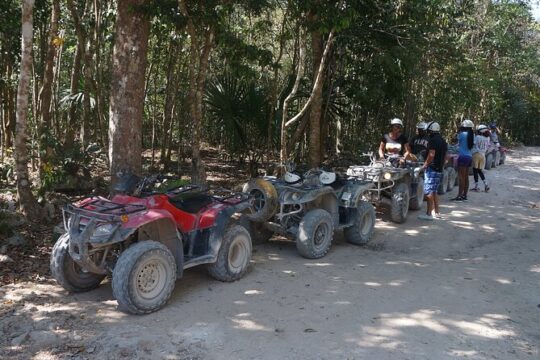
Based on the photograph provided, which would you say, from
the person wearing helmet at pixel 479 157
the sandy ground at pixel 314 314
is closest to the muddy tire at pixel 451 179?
the person wearing helmet at pixel 479 157

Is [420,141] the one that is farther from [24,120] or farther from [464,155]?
[24,120]

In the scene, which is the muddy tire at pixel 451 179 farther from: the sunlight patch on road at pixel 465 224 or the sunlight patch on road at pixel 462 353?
the sunlight patch on road at pixel 462 353

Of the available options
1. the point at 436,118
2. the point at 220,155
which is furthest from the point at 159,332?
the point at 436,118

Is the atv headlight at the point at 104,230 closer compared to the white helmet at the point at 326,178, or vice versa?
the atv headlight at the point at 104,230

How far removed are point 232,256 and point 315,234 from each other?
4.50 feet

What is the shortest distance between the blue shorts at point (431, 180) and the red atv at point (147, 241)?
13.9ft

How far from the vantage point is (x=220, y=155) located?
14555 mm

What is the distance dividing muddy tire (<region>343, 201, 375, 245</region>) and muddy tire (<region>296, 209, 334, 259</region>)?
0.67 metres

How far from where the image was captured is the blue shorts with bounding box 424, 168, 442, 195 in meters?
8.62

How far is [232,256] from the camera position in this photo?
549 centimetres

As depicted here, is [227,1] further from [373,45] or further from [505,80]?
[505,80]

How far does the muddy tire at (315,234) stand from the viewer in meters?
6.20

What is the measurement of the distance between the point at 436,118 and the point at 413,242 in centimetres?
1115

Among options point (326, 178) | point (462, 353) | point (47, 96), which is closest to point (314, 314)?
point (462, 353)
